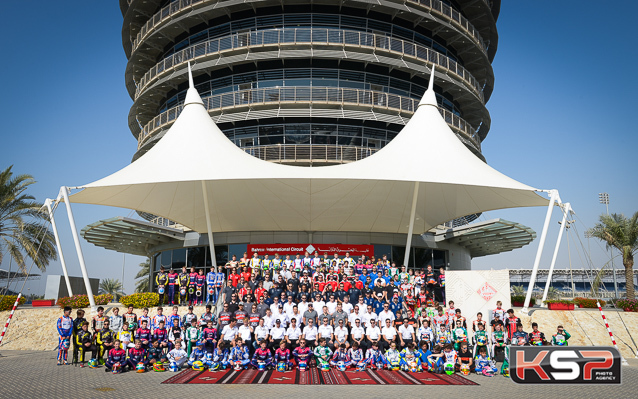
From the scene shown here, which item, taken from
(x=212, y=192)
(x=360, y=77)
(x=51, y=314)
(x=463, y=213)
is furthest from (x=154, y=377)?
(x=360, y=77)

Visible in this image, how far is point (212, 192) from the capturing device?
19.0 m

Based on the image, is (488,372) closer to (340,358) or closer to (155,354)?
(340,358)

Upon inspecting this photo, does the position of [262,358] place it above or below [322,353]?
below

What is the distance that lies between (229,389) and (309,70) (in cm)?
2084

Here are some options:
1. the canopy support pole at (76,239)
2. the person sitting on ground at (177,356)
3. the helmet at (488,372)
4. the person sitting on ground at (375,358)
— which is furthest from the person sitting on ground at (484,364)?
the canopy support pole at (76,239)

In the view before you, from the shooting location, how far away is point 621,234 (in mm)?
25625

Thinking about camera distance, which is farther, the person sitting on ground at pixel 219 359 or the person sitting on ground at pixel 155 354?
the person sitting on ground at pixel 155 354

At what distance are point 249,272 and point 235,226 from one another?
651cm

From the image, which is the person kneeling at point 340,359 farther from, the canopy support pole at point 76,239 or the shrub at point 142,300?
the canopy support pole at point 76,239

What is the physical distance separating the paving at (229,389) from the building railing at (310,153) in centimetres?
1557

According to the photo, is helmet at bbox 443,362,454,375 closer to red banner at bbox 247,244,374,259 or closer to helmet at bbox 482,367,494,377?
helmet at bbox 482,367,494,377

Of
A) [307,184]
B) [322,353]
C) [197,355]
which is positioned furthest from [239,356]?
[307,184]

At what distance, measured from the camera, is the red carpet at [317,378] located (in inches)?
380

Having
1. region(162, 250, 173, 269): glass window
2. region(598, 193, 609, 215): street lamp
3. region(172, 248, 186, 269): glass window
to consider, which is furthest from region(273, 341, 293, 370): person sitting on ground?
region(598, 193, 609, 215): street lamp
